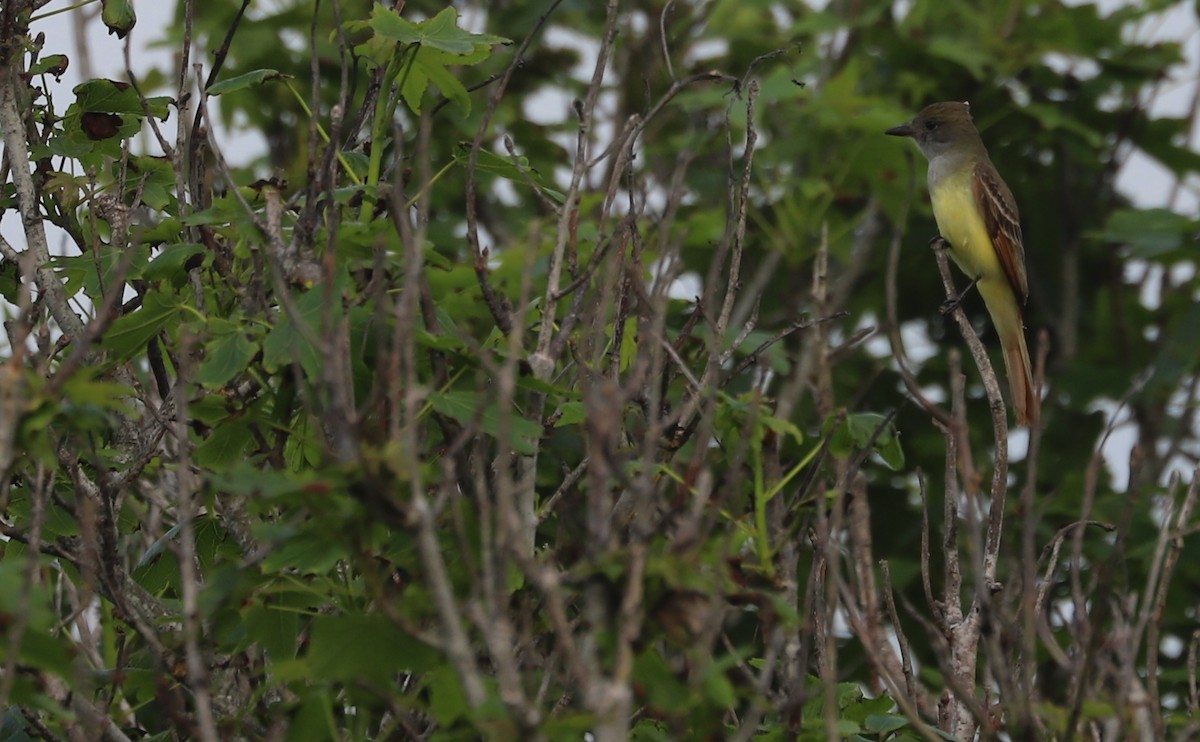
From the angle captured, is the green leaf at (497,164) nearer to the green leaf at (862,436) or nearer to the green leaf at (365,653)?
the green leaf at (862,436)

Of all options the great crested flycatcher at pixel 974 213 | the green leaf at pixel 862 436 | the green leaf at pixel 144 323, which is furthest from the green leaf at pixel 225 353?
the great crested flycatcher at pixel 974 213

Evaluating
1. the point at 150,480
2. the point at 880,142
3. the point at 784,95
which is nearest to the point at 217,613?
the point at 150,480

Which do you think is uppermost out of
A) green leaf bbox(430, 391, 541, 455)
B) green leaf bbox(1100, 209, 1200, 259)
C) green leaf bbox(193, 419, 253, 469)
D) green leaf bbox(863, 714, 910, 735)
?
green leaf bbox(1100, 209, 1200, 259)

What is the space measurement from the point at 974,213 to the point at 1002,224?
18 centimetres

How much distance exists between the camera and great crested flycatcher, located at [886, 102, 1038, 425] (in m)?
8.59

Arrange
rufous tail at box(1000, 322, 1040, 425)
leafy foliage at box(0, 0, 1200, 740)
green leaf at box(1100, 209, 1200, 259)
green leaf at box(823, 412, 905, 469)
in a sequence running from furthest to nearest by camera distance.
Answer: rufous tail at box(1000, 322, 1040, 425), green leaf at box(1100, 209, 1200, 259), green leaf at box(823, 412, 905, 469), leafy foliage at box(0, 0, 1200, 740)

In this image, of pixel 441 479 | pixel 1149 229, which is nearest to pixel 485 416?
pixel 441 479

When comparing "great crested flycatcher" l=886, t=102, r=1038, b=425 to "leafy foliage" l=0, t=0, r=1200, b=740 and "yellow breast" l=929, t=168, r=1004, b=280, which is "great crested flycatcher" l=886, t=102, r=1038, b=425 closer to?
"yellow breast" l=929, t=168, r=1004, b=280

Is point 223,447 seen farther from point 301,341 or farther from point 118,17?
point 118,17

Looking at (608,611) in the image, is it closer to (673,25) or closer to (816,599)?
(816,599)

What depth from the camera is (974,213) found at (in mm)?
8625

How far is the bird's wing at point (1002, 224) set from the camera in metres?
8.62

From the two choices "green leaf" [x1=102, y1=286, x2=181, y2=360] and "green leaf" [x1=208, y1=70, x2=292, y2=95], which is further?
"green leaf" [x1=208, y1=70, x2=292, y2=95]

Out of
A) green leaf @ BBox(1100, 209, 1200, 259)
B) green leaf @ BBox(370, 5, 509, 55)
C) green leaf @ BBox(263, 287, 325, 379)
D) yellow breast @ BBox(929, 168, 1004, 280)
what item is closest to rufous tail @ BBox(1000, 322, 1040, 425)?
yellow breast @ BBox(929, 168, 1004, 280)
